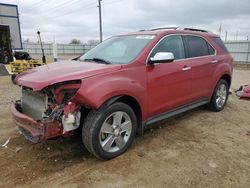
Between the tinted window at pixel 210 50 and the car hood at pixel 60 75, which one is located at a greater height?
the tinted window at pixel 210 50

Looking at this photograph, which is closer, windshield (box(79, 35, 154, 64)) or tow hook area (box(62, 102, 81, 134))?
tow hook area (box(62, 102, 81, 134))

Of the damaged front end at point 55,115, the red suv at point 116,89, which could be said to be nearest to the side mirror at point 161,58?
the red suv at point 116,89

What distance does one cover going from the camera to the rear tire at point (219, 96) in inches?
222

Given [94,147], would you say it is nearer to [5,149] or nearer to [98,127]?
[98,127]

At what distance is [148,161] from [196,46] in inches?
103

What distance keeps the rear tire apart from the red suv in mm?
570

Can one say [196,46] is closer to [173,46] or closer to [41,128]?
[173,46]

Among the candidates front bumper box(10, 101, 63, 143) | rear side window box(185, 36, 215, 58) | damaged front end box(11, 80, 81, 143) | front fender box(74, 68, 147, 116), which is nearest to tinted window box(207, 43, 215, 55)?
rear side window box(185, 36, 215, 58)

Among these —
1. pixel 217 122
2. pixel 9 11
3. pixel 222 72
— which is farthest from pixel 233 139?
pixel 9 11

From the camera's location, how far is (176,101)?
4.43 metres

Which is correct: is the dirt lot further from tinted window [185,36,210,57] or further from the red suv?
tinted window [185,36,210,57]

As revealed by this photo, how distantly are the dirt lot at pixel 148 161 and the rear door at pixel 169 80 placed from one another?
1.91ft

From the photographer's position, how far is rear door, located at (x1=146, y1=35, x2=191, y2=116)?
3.92 m

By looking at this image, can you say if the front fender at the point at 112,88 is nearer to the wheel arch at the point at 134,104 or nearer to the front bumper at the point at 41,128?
the wheel arch at the point at 134,104
